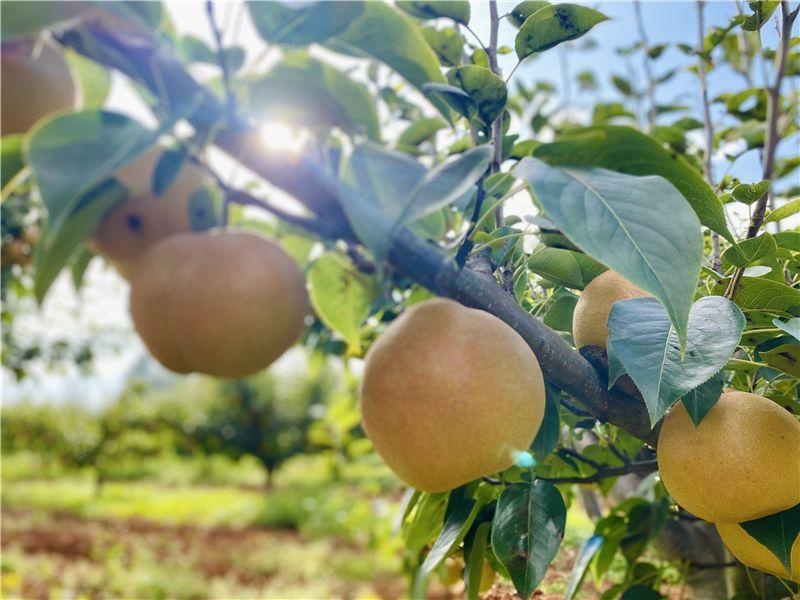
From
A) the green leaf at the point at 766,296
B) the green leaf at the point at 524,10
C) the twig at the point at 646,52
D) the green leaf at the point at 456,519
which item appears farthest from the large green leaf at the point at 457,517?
the twig at the point at 646,52

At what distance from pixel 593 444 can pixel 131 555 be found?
14.4 feet

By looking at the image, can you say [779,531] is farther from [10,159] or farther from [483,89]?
[10,159]

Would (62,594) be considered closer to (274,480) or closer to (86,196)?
(86,196)

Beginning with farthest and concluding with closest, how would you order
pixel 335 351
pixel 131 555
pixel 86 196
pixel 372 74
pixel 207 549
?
pixel 207 549 < pixel 131 555 < pixel 335 351 < pixel 372 74 < pixel 86 196

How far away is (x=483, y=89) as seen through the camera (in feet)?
1.17

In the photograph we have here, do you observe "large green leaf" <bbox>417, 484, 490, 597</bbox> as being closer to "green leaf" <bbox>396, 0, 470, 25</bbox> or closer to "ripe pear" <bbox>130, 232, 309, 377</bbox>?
"ripe pear" <bbox>130, 232, 309, 377</bbox>

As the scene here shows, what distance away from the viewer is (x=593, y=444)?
574 millimetres

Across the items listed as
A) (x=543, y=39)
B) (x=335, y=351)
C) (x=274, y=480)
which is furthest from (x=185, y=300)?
(x=274, y=480)

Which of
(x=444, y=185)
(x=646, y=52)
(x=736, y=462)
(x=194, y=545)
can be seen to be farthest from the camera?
(x=194, y=545)

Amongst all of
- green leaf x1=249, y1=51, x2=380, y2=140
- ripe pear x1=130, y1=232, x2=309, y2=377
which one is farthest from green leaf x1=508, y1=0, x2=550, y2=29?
ripe pear x1=130, y1=232, x2=309, y2=377

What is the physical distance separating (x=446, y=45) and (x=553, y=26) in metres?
0.12

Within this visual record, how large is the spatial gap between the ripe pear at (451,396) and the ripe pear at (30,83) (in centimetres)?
26

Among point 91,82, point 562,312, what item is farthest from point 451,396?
point 91,82

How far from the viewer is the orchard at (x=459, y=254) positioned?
292 millimetres
